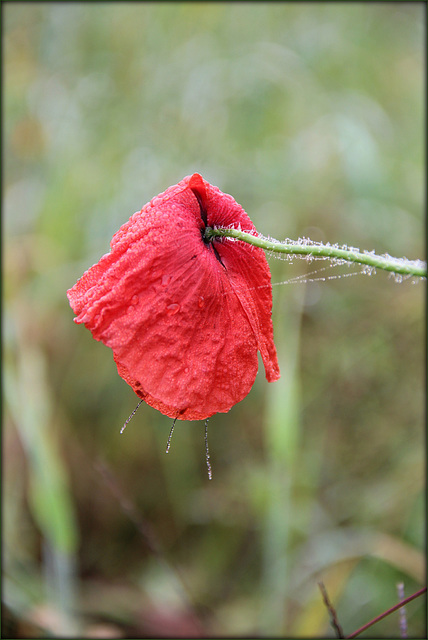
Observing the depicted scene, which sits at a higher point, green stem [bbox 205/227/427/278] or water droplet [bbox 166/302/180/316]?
water droplet [bbox 166/302/180/316]

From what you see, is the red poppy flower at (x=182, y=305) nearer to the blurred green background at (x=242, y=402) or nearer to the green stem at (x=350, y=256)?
the green stem at (x=350, y=256)

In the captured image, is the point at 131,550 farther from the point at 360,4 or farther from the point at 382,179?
the point at 360,4

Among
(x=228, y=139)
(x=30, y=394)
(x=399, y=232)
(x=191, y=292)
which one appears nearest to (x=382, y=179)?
(x=399, y=232)

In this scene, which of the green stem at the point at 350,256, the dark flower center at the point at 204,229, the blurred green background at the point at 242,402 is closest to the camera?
the green stem at the point at 350,256

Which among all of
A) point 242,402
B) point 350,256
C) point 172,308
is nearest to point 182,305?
point 172,308

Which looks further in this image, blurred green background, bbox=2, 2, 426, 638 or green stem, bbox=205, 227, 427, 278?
blurred green background, bbox=2, 2, 426, 638

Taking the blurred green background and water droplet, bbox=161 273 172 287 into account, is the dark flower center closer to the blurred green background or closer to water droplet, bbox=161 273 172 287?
water droplet, bbox=161 273 172 287

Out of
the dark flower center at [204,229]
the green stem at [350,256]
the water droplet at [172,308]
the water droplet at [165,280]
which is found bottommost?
the green stem at [350,256]

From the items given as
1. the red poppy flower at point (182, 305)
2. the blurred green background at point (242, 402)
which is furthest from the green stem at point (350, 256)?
the blurred green background at point (242, 402)

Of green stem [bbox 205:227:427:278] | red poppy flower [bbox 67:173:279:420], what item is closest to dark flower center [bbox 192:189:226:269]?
red poppy flower [bbox 67:173:279:420]
